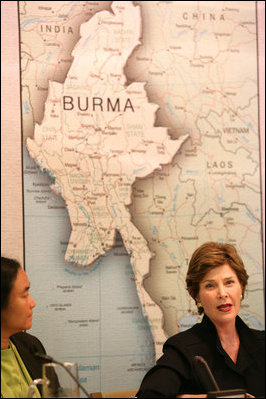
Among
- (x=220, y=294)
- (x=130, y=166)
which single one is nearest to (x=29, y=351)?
(x=220, y=294)

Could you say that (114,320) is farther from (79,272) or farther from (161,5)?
(161,5)

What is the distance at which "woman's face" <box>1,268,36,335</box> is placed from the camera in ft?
7.25

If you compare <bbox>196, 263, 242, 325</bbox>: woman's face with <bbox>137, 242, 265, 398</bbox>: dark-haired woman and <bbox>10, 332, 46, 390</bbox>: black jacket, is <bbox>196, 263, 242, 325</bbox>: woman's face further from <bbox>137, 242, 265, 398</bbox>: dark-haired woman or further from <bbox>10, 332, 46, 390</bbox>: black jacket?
<bbox>10, 332, 46, 390</bbox>: black jacket

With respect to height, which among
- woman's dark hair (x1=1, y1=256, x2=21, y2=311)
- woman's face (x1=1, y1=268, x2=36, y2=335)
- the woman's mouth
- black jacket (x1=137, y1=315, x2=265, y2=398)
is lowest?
black jacket (x1=137, y1=315, x2=265, y2=398)

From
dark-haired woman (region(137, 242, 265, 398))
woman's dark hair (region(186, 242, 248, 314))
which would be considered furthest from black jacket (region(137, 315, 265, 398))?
woman's dark hair (region(186, 242, 248, 314))

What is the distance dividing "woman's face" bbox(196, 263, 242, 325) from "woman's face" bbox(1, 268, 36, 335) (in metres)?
0.77

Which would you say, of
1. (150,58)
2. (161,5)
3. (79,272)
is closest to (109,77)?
(150,58)

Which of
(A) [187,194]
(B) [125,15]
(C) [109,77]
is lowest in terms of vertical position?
(A) [187,194]

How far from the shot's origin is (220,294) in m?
2.52

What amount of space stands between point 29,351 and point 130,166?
1303mm

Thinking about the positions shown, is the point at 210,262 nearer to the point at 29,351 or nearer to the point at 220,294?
the point at 220,294

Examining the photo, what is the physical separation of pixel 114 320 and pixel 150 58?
5.02 ft

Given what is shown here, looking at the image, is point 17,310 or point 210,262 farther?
point 210,262

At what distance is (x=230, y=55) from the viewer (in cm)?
361
